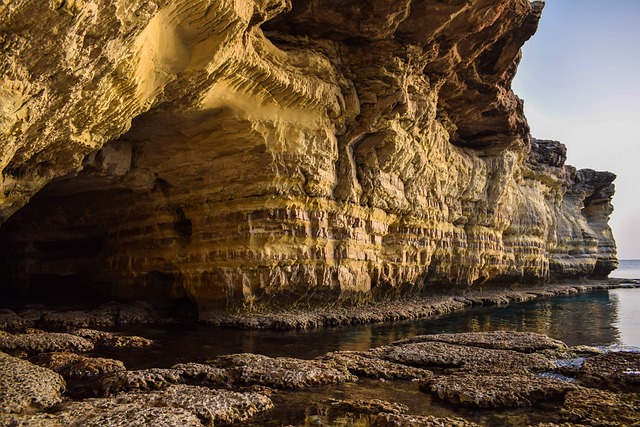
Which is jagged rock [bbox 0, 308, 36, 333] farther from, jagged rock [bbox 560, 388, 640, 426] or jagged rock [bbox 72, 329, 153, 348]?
jagged rock [bbox 560, 388, 640, 426]

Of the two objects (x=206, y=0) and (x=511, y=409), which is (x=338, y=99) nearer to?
(x=206, y=0)

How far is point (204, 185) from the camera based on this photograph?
15.3m

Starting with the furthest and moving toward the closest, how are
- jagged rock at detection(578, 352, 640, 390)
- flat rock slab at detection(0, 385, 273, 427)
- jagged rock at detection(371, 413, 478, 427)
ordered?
1. jagged rock at detection(578, 352, 640, 390)
2. jagged rock at detection(371, 413, 478, 427)
3. flat rock slab at detection(0, 385, 273, 427)

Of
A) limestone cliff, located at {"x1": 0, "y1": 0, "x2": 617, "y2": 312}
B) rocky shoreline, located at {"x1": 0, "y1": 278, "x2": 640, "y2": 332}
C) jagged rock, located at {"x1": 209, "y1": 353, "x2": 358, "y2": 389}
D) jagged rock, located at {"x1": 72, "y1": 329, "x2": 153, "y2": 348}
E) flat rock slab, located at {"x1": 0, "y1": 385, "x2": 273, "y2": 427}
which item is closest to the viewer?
flat rock slab, located at {"x1": 0, "y1": 385, "x2": 273, "y2": 427}

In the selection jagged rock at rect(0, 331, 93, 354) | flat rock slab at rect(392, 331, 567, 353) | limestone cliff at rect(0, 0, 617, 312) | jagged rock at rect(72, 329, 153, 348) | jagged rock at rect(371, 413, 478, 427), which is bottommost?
jagged rock at rect(72, 329, 153, 348)

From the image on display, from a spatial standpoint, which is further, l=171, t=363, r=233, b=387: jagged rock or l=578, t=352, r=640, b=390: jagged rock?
l=578, t=352, r=640, b=390: jagged rock

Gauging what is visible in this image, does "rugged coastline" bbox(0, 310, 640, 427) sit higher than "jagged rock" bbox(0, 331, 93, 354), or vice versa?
"rugged coastline" bbox(0, 310, 640, 427)

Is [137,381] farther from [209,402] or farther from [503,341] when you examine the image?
[503,341]

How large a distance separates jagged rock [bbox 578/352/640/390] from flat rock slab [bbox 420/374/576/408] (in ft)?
2.46

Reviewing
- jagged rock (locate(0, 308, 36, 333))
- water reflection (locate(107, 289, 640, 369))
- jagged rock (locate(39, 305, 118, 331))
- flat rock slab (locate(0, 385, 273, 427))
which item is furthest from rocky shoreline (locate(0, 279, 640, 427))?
jagged rock (locate(39, 305, 118, 331))

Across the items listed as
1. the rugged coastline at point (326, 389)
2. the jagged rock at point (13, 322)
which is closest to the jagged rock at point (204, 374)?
the rugged coastline at point (326, 389)

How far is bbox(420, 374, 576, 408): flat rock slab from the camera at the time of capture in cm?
648

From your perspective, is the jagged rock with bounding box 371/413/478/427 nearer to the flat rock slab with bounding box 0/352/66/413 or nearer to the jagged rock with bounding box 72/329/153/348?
the flat rock slab with bounding box 0/352/66/413

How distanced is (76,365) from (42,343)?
7.61 feet
